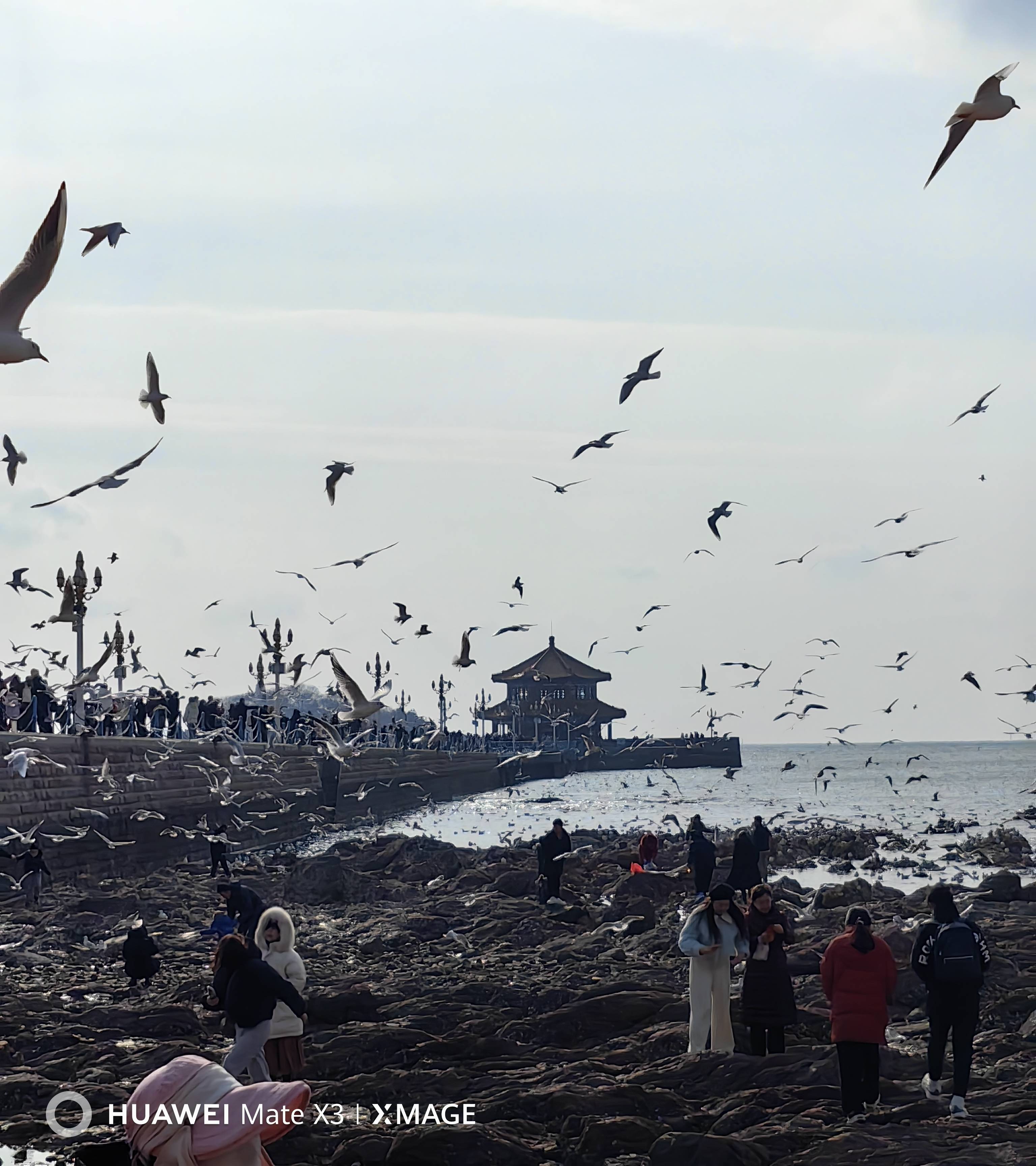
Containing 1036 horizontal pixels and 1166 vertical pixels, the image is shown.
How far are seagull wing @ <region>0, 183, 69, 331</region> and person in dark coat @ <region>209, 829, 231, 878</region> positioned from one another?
2145 cm

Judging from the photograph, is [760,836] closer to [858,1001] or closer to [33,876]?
[858,1001]

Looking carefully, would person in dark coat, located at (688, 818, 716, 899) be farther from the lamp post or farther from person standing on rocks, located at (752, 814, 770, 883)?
the lamp post

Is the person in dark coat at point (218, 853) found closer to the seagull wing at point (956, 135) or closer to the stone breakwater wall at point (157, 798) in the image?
the stone breakwater wall at point (157, 798)

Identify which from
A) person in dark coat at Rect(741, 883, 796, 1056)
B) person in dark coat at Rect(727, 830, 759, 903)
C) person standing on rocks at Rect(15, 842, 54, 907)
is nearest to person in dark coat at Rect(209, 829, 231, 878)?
person standing on rocks at Rect(15, 842, 54, 907)

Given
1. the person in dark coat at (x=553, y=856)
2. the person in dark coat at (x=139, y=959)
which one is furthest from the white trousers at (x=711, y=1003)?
the person in dark coat at (x=553, y=856)

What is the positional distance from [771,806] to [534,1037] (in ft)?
209

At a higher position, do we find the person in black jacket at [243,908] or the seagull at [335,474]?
the seagull at [335,474]

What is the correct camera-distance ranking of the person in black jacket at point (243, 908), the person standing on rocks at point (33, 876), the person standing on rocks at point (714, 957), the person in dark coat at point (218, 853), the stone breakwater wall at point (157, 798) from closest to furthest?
the person standing on rocks at point (714, 957), the person in black jacket at point (243, 908), the person standing on rocks at point (33, 876), the stone breakwater wall at point (157, 798), the person in dark coat at point (218, 853)

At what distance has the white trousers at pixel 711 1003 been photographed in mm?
10789

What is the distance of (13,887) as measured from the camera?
81.6 ft

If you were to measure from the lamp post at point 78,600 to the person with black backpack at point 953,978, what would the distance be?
26983 millimetres

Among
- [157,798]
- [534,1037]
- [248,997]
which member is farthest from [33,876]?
[248,997]

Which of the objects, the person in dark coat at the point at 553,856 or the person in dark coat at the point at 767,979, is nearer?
the person in dark coat at the point at 767,979

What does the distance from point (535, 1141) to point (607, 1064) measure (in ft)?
Result: 6.75
